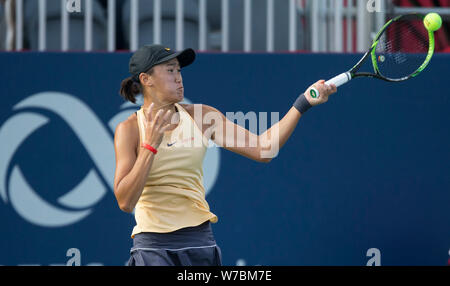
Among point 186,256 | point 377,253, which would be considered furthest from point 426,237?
point 186,256

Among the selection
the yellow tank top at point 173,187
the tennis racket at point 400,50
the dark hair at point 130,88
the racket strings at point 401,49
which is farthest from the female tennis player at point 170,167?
the racket strings at point 401,49

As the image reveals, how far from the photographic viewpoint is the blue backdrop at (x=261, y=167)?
5.20m

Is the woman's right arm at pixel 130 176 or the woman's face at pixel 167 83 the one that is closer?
the woman's right arm at pixel 130 176

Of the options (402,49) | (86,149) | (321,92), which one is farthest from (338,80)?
(86,149)

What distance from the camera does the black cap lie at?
3.92 m

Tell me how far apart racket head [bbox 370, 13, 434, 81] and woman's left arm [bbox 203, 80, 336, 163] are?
2.17 ft

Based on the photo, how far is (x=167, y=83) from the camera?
12.8 ft

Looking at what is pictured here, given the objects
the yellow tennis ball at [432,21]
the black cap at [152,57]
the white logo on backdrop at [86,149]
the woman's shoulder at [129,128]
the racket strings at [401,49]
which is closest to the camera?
the woman's shoulder at [129,128]

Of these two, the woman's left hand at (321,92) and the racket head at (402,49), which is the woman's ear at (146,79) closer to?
the woman's left hand at (321,92)

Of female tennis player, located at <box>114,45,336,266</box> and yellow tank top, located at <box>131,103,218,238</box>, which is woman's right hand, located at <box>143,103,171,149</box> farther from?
yellow tank top, located at <box>131,103,218,238</box>

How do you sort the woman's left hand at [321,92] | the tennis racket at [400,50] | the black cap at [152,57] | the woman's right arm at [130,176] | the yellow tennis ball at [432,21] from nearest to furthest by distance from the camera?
1. the woman's right arm at [130,176]
2. the woman's left hand at [321,92]
3. the black cap at [152,57]
4. the yellow tennis ball at [432,21]
5. the tennis racket at [400,50]

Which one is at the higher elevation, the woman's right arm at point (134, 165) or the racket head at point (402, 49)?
the racket head at point (402, 49)

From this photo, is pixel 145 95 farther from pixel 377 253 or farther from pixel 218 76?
pixel 377 253

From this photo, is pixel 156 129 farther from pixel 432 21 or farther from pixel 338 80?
pixel 432 21
